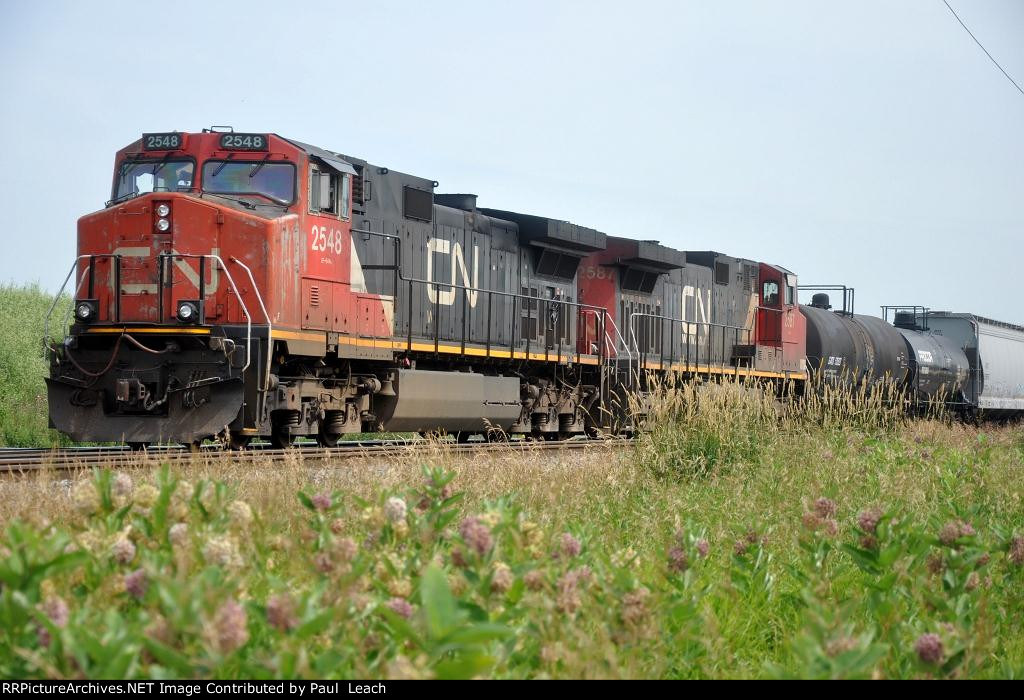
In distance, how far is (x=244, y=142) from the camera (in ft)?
36.3

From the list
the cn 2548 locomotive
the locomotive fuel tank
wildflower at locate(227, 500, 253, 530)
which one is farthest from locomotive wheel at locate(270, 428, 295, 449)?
the locomotive fuel tank

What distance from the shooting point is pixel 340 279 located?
1158 centimetres

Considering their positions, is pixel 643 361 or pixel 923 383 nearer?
pixel 643 361

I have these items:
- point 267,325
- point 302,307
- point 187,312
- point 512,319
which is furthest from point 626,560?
point 512,319

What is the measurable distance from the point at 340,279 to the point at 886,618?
883 centimetres

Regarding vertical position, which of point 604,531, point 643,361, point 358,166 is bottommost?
point 604,531

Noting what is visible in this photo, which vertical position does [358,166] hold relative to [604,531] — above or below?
above

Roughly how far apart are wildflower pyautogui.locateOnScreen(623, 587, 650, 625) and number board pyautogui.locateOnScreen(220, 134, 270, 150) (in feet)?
29.3

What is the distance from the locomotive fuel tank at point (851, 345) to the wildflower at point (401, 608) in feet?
62.9

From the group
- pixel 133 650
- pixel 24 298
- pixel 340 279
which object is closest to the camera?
pixel 133 650

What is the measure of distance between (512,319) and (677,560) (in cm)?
1107

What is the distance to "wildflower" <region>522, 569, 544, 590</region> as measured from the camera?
A: 3121 mm
